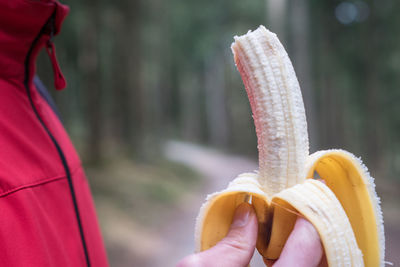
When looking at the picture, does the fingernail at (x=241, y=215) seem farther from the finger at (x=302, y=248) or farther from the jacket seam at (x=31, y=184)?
the jacket seam at (x=31, y=184)

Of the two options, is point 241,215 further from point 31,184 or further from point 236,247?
point 31,184

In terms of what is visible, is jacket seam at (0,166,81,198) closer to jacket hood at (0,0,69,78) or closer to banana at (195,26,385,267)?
jacket hood at (0,0,69,78)

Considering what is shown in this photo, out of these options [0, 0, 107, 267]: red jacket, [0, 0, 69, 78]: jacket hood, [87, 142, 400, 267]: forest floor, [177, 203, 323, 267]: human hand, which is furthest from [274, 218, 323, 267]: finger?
[87, 142, 400, 267]: forest floor

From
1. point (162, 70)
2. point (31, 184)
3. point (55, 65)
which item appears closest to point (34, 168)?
point (31, 184)

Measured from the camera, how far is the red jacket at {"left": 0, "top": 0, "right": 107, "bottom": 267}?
801 mm

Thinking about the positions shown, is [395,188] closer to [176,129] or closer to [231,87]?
[231,87]

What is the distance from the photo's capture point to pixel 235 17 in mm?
15312

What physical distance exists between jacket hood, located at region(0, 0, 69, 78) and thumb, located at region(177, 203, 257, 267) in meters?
0.74

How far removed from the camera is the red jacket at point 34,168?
2.63 feet

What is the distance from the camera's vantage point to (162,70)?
657 inches

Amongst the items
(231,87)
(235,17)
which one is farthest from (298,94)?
(231,87)

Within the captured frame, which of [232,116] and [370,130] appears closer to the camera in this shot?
[370,130]

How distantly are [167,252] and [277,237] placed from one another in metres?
4.90

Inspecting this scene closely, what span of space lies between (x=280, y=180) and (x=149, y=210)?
642 cm
